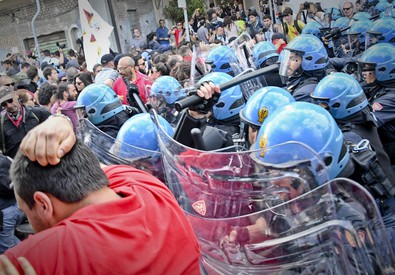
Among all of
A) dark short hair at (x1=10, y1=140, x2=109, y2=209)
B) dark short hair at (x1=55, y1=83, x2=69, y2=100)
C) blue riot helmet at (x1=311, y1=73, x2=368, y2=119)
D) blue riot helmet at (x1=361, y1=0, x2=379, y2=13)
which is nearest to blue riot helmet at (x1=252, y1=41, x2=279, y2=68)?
blue riot helmet at (x1=311, y1=73, x2=368, y2=119)

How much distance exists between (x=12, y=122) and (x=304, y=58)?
12.0 ft

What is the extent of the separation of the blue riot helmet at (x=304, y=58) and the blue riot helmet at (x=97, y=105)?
2.16m

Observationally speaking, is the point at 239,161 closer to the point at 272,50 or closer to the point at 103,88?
the point at 103,88

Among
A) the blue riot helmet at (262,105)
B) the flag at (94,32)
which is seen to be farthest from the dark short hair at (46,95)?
the blue riot helmet at (262,105)

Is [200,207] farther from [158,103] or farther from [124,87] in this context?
[124,87]

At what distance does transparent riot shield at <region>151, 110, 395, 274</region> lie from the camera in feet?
4.50

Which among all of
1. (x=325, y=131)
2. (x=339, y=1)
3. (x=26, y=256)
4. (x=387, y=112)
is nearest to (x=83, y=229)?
(x=26, y=256)

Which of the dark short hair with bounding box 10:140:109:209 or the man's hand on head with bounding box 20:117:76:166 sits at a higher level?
the man's hand on head with bounding box 20:117:76:166

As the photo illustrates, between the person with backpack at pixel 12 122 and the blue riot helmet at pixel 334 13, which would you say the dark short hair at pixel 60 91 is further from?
the blue riot helmet at pixel 334 13

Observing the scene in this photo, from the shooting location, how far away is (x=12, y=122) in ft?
16.8

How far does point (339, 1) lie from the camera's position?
53.1 ft

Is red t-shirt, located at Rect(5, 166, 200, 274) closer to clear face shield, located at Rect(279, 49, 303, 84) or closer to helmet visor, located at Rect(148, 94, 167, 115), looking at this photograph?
helmet visor, located at Rect(148, 94, 167, 115)

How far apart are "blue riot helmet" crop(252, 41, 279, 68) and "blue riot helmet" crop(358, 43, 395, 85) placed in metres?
1.76

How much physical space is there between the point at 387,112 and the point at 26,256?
3.56 meters
